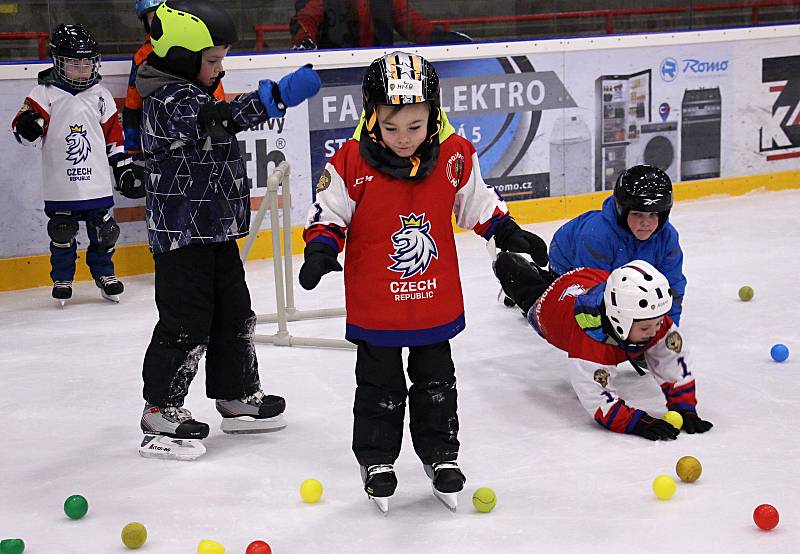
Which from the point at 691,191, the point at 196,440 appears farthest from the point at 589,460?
the point at 691,191

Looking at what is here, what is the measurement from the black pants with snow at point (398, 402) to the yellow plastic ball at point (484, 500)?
14 cm

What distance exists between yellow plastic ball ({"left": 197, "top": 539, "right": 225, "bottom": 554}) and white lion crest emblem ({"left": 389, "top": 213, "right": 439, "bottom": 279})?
883 millimetres

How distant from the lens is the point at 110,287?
6113mm

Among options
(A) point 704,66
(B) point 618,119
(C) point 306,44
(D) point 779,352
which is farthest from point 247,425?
(A) point 704,66

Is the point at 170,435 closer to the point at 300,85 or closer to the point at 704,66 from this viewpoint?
the point at 300,85

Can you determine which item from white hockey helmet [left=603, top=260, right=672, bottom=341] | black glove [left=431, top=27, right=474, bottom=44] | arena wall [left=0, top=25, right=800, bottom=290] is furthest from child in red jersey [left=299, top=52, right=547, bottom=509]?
black glove [left=431, top=27, right=474, bottom=44]

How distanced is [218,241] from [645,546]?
5.51 ft

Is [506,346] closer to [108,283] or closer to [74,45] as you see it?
[108,283]

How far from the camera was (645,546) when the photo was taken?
9.82 ft

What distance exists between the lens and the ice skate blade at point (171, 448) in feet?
12.4

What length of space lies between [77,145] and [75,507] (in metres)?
3.26

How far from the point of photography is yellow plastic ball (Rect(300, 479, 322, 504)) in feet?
11.0

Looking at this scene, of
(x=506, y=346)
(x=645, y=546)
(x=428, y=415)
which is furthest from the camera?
(x=506, y=346)

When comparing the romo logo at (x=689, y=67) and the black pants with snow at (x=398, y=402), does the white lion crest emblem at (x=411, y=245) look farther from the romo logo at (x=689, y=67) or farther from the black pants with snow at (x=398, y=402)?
the romo logo at (x=689, y=67)
